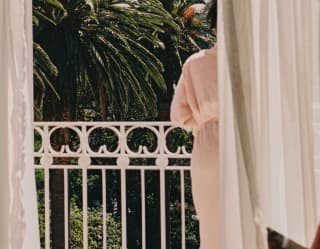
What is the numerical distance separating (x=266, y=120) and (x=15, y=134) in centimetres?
73

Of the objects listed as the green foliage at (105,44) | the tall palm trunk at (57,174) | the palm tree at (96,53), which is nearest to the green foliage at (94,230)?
the tall palm trunk at (57,174)

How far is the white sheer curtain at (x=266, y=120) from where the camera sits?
5.39ft

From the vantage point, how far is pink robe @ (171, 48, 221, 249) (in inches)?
82.4

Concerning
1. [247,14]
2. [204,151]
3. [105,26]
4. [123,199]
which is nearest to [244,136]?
[247,14]

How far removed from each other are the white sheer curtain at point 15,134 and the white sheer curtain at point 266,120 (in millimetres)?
595

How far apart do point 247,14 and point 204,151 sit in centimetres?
66

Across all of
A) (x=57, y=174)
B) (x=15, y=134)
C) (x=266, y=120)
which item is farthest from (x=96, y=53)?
(x=266, y=120)

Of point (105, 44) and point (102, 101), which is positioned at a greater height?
point (105, 44)

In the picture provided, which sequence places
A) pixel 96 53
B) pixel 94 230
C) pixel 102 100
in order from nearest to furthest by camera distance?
pixel 96 53 < pixel 102 100 < pixel 94 230

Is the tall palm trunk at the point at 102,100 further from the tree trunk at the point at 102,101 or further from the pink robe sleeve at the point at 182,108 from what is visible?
the pink robe sleeve at the point at 182,108

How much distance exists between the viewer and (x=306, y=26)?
167cm

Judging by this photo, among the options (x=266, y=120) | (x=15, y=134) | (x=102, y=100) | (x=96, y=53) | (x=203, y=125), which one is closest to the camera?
(x=266, y=120)

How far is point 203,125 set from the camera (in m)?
2.20

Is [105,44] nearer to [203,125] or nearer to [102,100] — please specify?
[102,100]
